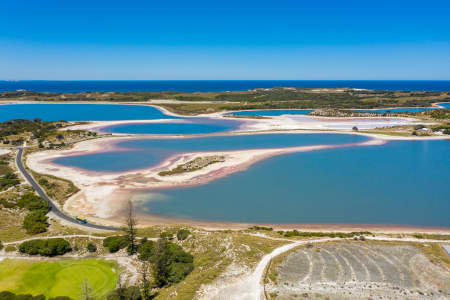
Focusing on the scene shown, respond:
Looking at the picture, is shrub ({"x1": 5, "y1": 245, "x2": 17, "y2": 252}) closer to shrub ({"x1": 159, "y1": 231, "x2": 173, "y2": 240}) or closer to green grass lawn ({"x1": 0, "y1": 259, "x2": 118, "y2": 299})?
green grass lawn ({"x1": 0, "y1": 259, "x2": 118, "y2": 299})

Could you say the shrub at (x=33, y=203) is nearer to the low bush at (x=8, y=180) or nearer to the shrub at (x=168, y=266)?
the low bush at (x=8, y=180)

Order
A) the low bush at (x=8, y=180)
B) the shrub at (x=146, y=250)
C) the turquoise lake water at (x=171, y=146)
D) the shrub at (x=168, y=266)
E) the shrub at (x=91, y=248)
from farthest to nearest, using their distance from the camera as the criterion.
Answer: the turquoise lake water at (x=171, y=146) < the low bush at (x=8, y=180) < the shrub at (x=91, y=248) < the shrub at (x=146, y=250) < the shrub at (x=168, y=266)

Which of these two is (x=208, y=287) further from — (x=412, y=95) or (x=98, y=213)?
(x=412, y=95)

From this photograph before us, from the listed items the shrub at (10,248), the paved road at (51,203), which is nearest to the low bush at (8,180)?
the paved road at (51,203)

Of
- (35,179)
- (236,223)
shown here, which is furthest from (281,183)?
(35,179)

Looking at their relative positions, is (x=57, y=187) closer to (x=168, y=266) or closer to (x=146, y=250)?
(x=146, y=250)

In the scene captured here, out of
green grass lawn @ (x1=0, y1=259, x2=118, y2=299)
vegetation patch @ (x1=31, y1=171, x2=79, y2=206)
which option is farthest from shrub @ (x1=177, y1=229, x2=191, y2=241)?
vegetation patch @ (x1=31, y1=171, x2=79, y2=206)
